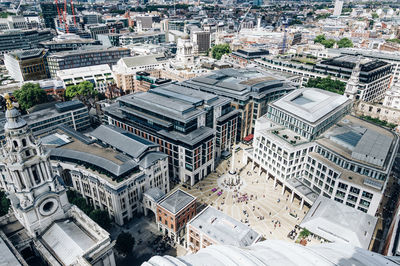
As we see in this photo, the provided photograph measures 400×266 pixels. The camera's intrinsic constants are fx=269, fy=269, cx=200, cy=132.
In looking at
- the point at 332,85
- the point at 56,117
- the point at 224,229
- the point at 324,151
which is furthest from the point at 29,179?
the point at 332,85

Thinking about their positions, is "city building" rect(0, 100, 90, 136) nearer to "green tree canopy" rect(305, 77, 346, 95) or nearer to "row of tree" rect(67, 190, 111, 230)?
"row of tree" rect(67, 190, 111, 230)

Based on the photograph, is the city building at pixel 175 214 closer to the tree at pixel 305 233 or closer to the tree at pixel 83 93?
the tree at pixel 305 233

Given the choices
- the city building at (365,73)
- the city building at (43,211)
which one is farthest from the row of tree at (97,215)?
the city building at (365,73)

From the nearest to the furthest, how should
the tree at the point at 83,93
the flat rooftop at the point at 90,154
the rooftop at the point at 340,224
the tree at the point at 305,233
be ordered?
the rooftop at the point at 340,224 < the tree at the point at 305,233 < the flat rooftop at the point at 90,154 < the tree at the point at 83,93

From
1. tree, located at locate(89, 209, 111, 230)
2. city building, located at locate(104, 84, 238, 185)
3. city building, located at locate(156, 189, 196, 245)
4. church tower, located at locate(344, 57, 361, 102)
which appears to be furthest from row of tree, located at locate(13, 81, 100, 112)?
church tower, located at locate(344, 57, 361, 102)

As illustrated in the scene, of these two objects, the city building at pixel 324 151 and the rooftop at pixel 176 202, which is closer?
the rooftop at pixel 176 202

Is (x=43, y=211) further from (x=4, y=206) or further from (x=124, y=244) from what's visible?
(x=4, y=206)
